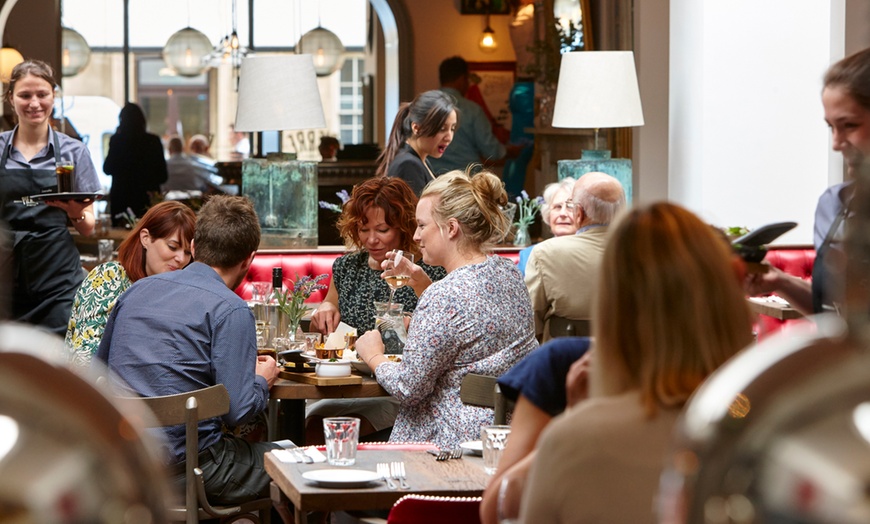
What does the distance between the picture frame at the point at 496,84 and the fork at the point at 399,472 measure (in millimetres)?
9985

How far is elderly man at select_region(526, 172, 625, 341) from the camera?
4.49 m

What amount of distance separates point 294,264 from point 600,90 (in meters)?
1.92

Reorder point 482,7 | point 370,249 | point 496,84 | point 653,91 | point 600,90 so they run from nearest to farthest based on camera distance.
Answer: point 370,249, point 600,90, point 653,91, point 496,84, point 482,7

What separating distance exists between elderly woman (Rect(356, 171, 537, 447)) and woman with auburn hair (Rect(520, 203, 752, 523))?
177 cm

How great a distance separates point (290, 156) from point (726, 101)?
8.06 feet

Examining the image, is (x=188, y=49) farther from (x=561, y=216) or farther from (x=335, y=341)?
(x=335, y=341)

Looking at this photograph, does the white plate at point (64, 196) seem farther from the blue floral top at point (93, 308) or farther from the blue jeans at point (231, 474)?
the blue jeans at point (231, 474)

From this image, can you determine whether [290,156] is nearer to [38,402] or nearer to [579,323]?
[579,323]

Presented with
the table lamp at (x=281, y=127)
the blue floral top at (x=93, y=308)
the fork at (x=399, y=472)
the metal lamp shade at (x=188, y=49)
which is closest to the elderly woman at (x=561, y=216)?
the table lamp at (x=281, y=127)

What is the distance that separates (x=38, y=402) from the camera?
0.30 metres

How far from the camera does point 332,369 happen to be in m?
3.52

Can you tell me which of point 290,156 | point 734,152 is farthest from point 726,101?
point 290,156

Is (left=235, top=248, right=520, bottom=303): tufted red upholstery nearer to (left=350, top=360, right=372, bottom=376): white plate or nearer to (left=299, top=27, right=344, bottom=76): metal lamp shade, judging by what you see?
(left=350, top=360, right=372, bottom=376): white plate

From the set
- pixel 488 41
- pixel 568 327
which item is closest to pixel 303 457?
pixel 568 327
